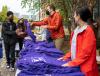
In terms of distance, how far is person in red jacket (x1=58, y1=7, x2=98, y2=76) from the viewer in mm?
4227

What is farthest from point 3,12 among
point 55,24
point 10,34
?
point 55,24

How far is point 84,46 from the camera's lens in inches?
166

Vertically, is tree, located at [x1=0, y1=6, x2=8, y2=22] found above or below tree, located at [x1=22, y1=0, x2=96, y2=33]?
below

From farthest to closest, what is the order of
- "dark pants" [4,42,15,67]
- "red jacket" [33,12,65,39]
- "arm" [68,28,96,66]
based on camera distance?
"dark pants" [4,42,15,67], "red jacket" [33,12,65,39], "arm" [68,28,96,66]

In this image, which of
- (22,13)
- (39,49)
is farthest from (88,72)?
(22,13)

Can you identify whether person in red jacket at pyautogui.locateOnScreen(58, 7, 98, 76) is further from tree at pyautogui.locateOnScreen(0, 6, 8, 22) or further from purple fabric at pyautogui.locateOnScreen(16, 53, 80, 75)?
tree at pyautogui.locateOnScreen(0, 6, 8, 22)

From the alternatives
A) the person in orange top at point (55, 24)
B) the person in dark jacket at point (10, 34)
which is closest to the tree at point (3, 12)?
the person in dark jacket at point (10, 34)

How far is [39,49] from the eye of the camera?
5836 millimetres

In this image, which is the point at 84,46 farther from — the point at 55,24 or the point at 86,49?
the point at 55,24

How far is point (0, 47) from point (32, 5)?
3182 mm

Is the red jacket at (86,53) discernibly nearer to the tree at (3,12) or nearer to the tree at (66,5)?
the tree at (66,5)

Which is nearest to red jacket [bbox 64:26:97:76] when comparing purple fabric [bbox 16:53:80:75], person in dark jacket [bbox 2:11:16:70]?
purple fabric [bbox 16:53:80:75]

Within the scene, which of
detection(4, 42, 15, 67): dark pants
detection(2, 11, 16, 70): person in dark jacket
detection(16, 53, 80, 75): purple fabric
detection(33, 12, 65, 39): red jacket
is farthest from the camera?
detection(4, 42, 15, 67): dark pants

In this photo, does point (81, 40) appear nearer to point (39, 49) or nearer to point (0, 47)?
point (39, 49)
